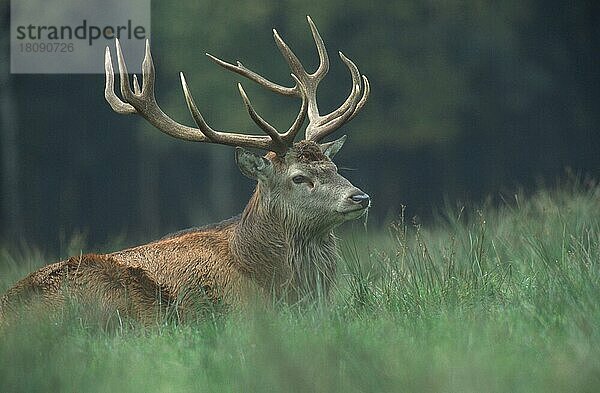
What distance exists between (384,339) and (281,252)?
4.50 ft

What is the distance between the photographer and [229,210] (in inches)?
402

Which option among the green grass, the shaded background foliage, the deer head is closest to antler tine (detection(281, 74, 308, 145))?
the deer head

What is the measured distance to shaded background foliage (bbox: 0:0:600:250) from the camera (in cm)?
1022

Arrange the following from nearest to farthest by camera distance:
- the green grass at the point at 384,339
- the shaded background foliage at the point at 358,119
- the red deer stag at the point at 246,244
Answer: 1. the green grass at the point at 384,339
2. the red deer stag at the point at 246,244
3. the shaded background foliage at the point at 358,119

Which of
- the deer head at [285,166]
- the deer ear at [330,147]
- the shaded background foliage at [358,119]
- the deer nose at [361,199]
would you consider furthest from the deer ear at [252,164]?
the shaded background foliage at [358,119]

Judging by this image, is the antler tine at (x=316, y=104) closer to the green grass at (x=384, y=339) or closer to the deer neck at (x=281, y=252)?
the deer neck at (x=281, y=252)

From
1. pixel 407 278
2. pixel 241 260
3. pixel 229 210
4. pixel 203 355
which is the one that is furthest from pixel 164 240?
pixel 229 210

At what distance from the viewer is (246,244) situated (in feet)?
15.5

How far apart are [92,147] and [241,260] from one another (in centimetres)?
659

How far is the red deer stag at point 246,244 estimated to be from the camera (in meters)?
4.50

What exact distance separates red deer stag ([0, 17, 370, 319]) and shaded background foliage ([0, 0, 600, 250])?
499 centimetres

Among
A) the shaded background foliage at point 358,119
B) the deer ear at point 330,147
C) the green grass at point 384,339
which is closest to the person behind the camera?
the green grass at point 384,339

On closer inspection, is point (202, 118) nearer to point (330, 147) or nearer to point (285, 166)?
point (285, 166)

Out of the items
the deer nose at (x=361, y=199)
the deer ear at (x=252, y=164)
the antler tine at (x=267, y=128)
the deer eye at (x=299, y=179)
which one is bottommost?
the deer nose at (x=361, y=199)
